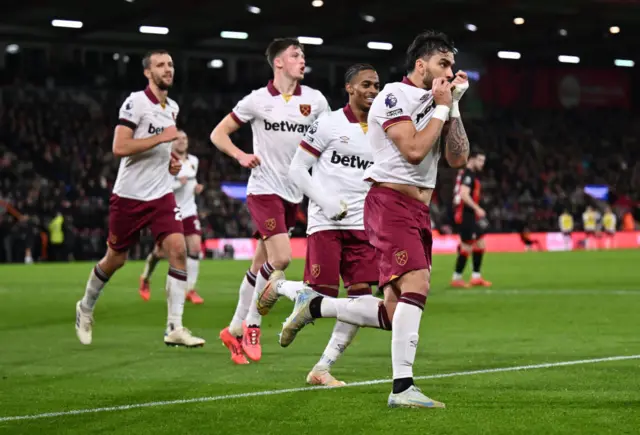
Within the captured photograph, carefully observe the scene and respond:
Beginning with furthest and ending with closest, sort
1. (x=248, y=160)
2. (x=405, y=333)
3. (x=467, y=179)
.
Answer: (x=467, y=179) < (x=248, y=160) < (x=405, y=333)

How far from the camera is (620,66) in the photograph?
61062 millimetres

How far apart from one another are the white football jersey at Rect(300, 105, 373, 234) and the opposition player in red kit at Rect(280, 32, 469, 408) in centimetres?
132

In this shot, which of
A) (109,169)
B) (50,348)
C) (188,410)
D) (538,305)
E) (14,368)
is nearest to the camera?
(188,410)

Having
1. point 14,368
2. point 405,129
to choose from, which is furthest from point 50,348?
point 405,129

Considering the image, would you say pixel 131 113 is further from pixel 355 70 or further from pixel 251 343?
pixel 355 70

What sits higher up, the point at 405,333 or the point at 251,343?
the point at 405,333

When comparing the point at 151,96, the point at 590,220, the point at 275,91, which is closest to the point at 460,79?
the point at 275,91

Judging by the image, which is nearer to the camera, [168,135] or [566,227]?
[168,135]

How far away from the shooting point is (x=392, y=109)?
705cm

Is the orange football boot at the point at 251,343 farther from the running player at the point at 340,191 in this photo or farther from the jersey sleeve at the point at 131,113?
the jersey sleeve at the point at 131,113

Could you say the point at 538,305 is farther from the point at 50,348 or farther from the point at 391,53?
the point at 391,53

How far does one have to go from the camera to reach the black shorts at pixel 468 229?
20.8 metres

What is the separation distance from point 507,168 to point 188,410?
155ft

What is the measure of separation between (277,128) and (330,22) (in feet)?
127
